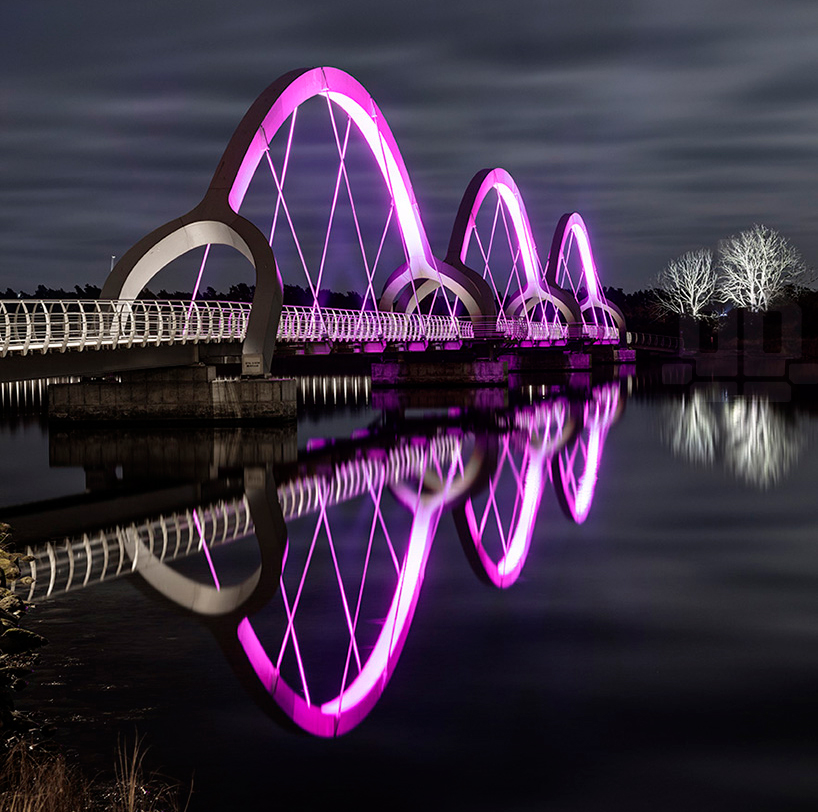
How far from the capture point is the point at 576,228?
134000mm

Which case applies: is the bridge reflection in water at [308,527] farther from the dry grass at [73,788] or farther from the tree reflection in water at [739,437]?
the tree reflection in water at [739,437]

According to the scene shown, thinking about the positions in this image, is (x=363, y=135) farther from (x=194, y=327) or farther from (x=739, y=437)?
(x=739, y=437)

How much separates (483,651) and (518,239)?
91105mm

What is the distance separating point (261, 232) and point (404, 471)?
46.7 ft

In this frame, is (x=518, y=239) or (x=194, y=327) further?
(x=518, y=239)

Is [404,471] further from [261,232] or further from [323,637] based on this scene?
[323,637]

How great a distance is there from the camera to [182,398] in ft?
134

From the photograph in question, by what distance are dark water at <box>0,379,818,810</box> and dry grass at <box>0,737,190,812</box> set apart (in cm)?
24

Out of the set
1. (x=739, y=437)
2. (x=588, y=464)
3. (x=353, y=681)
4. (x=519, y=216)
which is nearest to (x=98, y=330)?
(x=588, y=464)

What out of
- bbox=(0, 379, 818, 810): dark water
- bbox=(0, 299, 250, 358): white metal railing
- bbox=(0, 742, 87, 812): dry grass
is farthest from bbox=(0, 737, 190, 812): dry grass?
bbox=(0, 299, 250, 358): white metal railing

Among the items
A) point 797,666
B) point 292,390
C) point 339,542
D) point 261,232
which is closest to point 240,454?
point 292,390

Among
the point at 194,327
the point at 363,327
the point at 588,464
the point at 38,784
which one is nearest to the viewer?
the point at 38,784

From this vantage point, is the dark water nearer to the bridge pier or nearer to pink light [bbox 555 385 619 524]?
pink light [bbox 555 385 619 524]

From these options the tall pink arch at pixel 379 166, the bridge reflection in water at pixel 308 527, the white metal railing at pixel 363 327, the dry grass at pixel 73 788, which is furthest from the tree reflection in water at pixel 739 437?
the dry grass at pixel 73 788
